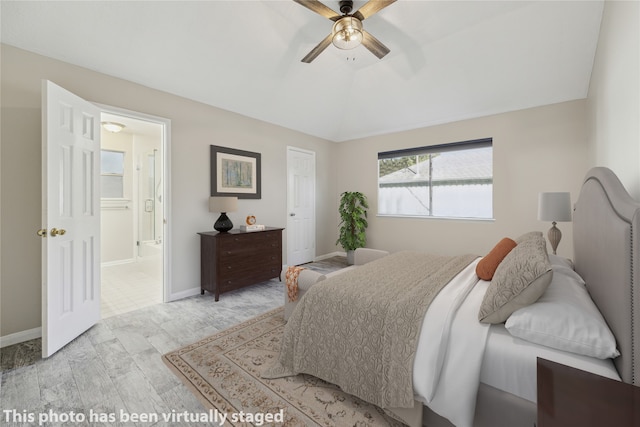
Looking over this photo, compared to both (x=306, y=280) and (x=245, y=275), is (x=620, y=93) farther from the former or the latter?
(x=245, y=275)

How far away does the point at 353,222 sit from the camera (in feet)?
17.3

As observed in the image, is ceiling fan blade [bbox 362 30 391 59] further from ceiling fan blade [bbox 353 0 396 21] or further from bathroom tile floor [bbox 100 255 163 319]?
bathroom tile floor [bbox 100 255 163 319]

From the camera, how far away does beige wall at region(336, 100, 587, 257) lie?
3.52 metres

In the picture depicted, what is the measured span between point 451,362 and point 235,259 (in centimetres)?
279

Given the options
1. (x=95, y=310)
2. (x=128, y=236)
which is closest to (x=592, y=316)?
(x=95, y=310)

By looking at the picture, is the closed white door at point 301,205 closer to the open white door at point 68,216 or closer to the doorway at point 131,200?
the doorway at point 131,200

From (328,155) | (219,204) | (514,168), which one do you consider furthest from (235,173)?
(514,168)

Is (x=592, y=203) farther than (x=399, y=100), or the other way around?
(x=399, y=100)

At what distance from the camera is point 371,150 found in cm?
535

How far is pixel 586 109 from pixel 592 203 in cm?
289

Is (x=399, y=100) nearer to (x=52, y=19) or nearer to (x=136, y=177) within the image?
(x=52, y=19)

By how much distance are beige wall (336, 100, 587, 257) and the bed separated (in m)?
2.69

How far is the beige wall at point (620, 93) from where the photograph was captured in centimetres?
145

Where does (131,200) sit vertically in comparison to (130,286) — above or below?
above
